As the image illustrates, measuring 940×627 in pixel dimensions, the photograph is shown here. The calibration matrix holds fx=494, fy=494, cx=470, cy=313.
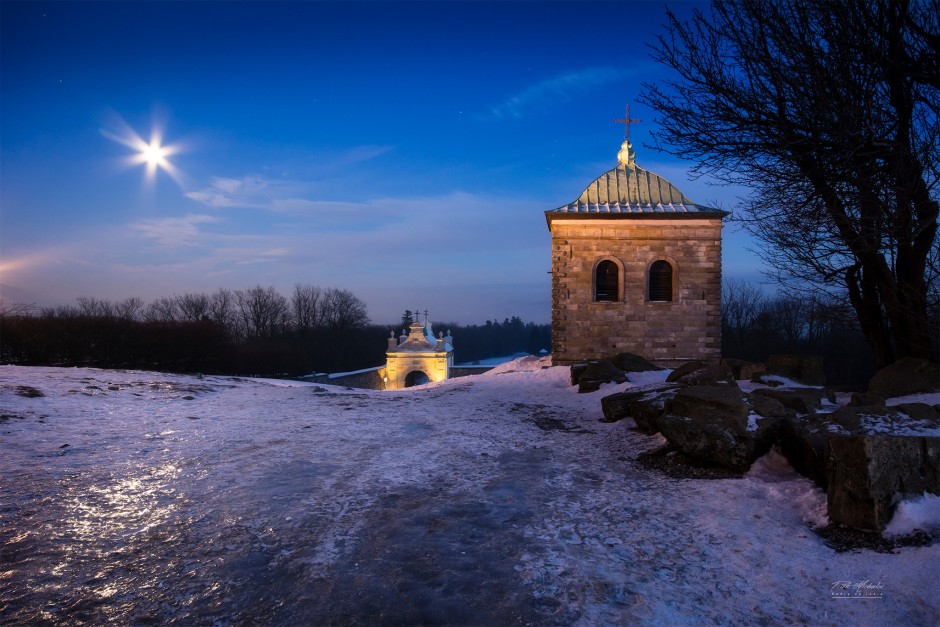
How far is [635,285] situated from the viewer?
57.8 ft

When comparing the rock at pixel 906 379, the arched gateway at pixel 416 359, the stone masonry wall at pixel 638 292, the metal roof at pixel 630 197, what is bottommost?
the arched gateway at pixel 416 359

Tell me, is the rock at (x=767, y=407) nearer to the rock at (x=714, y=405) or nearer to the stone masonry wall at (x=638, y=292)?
the rock at (x=714, y=405)

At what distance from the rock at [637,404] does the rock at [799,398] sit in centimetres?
118

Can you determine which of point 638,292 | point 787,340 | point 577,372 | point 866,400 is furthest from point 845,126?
point 787,340

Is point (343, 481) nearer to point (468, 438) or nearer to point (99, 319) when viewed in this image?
point (468, 438)

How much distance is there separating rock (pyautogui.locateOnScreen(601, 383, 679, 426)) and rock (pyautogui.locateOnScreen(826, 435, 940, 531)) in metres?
2.92

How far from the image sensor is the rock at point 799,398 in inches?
227

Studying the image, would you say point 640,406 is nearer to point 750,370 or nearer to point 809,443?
point 809,443

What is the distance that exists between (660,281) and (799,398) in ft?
40.8

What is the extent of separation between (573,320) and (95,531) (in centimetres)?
1538

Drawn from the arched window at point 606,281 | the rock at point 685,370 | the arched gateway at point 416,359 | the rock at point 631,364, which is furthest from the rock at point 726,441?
the arched gateway at point 416,359

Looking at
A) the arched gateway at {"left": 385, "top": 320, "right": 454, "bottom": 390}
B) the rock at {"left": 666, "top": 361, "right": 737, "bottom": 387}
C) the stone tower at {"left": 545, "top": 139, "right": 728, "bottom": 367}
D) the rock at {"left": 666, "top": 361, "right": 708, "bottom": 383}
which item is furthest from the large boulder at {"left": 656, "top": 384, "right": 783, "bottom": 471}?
the arched gateway at {"left": 385, "top": 320, "right": 454, "bottom": 390}

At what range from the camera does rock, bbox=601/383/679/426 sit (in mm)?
6762

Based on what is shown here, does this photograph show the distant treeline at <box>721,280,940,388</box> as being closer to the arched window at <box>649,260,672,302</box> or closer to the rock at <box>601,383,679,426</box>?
the arched window at <box>649,260,672,302</box>
